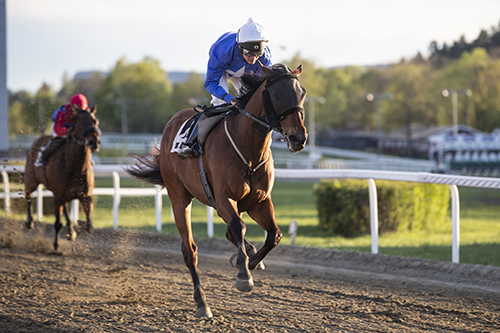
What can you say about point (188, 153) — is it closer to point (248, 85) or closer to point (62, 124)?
point (248, 85)

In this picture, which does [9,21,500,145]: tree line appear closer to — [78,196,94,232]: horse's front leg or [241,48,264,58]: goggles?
[78,196,94,232]: horse's front leg

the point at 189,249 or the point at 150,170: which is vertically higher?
the point at 150,170

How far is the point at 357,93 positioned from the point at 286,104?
196 ft

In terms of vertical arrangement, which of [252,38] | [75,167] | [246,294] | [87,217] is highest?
[252,38]

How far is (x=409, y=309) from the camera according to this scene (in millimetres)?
3932

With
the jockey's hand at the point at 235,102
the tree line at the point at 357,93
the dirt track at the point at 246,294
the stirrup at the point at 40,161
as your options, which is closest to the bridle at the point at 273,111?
the jockey's hand at the point at 235,102

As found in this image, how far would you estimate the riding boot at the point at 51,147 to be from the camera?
6922 millimetres

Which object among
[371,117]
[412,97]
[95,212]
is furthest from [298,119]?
[371,117]

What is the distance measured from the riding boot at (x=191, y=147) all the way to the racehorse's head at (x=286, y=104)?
79 cm

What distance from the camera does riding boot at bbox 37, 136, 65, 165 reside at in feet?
22.7

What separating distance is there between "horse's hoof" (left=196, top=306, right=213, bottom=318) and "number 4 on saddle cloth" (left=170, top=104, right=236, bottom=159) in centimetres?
109

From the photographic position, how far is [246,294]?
4.48 m

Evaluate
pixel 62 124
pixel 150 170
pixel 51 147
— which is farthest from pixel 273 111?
pixel 62 124

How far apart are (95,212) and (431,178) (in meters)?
8.59
